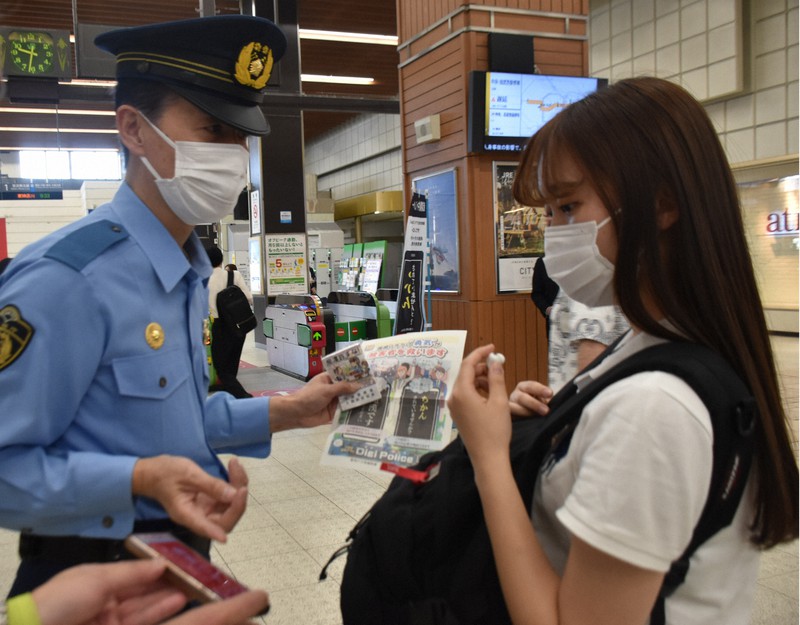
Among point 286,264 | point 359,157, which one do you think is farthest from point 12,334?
point 359,157

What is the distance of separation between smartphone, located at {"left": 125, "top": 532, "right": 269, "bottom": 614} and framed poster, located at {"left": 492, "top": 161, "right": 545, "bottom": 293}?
5.01 metres

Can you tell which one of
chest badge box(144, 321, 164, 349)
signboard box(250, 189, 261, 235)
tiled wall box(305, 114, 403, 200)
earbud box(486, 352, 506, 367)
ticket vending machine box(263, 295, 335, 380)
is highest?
tiled wall box(305, 114, 403, 200)

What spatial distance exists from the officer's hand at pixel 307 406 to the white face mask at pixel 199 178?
1.43 ft

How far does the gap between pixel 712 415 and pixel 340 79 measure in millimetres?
16544

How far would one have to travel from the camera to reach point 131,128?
1.39m

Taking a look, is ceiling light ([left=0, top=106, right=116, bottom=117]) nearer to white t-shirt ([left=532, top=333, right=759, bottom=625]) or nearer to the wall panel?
the wall panel

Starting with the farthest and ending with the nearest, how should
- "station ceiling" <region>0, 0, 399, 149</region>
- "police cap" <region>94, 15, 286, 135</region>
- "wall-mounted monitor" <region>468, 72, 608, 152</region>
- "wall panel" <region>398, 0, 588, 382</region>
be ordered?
"station ceiling" <region>0, 0, 399, 149</region> → "wall panel" <region>398, 0, 588, 382</region> → "wall-mounted monitor" <region>468, 72, 608, 152</region> → "police cap" <region>94, 15, 286, 135</region>

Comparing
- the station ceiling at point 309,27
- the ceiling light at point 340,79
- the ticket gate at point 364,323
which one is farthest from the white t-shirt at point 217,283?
the ceiling light at point 340,79

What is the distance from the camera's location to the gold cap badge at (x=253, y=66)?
146 centimetres

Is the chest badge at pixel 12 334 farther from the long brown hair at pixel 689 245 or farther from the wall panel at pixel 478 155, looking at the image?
the wall panel at pixel 478 155

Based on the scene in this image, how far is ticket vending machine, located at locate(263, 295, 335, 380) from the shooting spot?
8.45 metres

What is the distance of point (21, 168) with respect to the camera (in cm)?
3041

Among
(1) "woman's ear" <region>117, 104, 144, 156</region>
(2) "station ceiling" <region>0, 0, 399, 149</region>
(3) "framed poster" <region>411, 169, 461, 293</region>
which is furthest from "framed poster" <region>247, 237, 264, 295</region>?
(1) "woman's ear" <region>117, 104, 144, 156</region>

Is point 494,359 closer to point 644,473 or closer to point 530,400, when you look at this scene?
point 530,400
